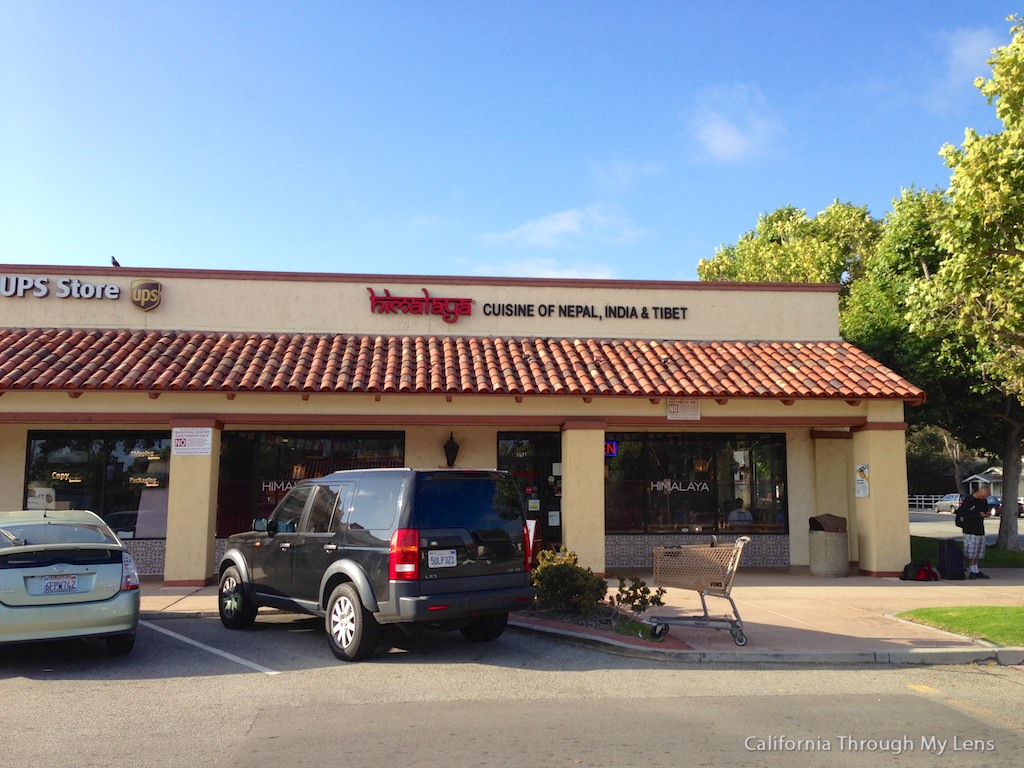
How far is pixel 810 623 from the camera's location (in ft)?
33.9

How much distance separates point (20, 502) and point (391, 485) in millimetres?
10440

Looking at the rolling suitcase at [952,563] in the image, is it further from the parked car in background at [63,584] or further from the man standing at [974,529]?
the parked car in background at [63,584]

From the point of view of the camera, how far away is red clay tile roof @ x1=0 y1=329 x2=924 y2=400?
14.2 meters

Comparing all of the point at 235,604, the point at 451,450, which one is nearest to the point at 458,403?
the point at 451,450

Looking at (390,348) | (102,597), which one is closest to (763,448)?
(390,348)

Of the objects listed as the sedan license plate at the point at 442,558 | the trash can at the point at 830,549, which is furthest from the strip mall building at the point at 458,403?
the sedan license plate at the point at 442,558

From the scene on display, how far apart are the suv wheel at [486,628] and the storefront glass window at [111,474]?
8494mm

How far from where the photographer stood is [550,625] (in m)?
9.91

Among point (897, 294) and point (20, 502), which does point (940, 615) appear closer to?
point (897, 294)

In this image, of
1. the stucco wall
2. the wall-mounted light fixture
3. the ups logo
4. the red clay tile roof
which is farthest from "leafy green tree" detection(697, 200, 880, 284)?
the ups logo

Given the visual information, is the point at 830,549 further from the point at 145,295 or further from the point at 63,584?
the point at 145,295

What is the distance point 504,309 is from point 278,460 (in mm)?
5458

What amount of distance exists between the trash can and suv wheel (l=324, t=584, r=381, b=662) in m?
9.73

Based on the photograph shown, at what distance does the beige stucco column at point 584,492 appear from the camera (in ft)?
47.6
